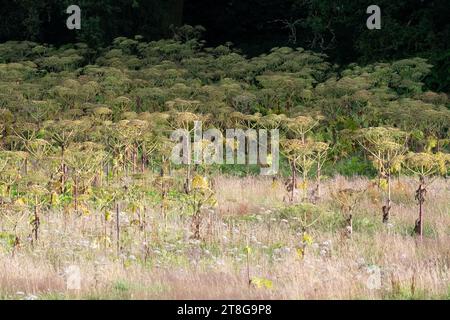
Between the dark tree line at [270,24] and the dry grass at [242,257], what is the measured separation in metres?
8.24

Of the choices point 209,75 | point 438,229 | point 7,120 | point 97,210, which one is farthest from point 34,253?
point 209,75

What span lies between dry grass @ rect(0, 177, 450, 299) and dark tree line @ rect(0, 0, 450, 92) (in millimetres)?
8235

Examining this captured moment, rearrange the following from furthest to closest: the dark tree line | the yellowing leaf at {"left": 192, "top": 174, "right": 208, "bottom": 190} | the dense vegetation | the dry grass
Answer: the dark tree line → the yellowing leaf at {"left": 192, "top": 174, "right": 208, "bottom": 190} → the dense vegetation → the dry grass

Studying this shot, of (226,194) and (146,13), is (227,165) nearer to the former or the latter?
(226,194)

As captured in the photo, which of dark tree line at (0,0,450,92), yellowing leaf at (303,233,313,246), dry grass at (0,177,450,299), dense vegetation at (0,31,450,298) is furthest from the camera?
dark tree line at (0,0,450,92)

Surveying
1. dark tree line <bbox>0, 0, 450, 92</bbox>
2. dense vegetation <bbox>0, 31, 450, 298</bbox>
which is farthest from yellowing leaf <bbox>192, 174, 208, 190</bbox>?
dark tree line <bbox>0, 0, 450, 92</bbox>

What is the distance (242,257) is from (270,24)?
17.4 metres

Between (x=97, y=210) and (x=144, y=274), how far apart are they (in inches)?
91.3

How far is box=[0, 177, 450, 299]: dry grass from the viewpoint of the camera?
7.16 meters

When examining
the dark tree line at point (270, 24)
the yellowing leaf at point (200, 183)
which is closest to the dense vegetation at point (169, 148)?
the yellowing leaf at point (200, 183)

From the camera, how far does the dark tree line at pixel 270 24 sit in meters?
18.4

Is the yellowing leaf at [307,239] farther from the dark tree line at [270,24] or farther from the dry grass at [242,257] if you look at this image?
the dark tree line at [270,24]

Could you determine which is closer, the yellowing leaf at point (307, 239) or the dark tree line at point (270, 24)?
the yellowing leaf at point (307, 239)

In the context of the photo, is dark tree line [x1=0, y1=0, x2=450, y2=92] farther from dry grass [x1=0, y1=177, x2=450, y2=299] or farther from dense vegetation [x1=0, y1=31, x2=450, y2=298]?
dry grass [x1=0, y1=177, x2=450, y2=299]
